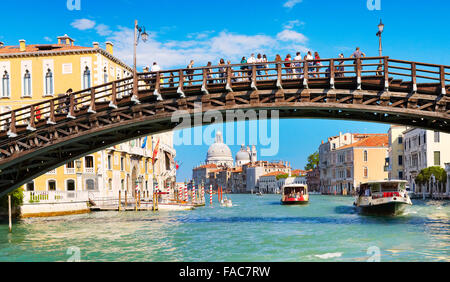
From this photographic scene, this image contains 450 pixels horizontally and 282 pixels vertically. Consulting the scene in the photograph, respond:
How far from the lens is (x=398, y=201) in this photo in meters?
26.5

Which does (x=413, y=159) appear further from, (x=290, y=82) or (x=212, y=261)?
(x=212, y=261)

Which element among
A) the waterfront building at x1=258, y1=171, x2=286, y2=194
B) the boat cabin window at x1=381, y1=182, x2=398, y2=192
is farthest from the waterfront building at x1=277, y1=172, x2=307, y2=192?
the boat cabin window at x1=381, y1=182, x2=398, y2=192

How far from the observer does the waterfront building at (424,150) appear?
161 feet

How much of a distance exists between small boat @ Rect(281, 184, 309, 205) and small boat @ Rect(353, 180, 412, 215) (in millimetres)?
19639

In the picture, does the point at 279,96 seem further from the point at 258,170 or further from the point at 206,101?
the point at 258,170

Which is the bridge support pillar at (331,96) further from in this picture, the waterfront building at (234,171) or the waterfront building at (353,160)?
the waterfront building at (234,171)

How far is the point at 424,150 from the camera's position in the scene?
5028cm

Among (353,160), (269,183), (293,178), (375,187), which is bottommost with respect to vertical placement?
(269,183)

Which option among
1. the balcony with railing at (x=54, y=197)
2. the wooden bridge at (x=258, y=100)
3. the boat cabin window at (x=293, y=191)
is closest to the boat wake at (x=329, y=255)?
the wooden bridge at (x=258, y=100)

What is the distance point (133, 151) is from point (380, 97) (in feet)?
98.9

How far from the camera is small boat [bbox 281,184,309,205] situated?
4941 cm

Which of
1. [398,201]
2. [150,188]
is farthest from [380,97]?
[150,188]

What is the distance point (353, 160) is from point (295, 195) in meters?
29.1

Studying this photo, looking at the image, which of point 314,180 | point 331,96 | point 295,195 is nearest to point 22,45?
point 331,96
